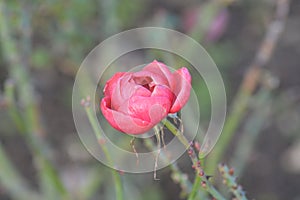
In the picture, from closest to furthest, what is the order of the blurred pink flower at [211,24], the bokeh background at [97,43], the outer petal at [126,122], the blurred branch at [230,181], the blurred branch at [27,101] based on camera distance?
1. the outer petal at [126,122]
2. the blurred branch at [230,181]
3. the blurred branch at [27,101]
4. the bokeh background at [97,43]
5. the blurred pink flower at [211,24]

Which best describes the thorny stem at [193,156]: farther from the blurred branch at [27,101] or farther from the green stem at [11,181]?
the green stem at [11,181]

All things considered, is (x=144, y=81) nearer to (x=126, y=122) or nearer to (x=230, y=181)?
(x=126, y=122)

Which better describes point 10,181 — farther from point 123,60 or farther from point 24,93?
point 123,60

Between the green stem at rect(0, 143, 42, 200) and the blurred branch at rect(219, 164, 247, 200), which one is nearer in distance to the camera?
the blurred branch at rect(219, 164, 247, 200)

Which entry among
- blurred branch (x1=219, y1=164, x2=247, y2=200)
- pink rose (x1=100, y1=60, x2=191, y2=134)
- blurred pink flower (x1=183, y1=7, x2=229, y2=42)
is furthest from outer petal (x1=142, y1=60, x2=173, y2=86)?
blurred pink flower (x1=183, y1=7, x2=229, y2=42)

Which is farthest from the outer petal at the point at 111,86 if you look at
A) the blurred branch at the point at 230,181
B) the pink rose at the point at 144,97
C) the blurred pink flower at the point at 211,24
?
the blurred pink flower at the point at 211,24

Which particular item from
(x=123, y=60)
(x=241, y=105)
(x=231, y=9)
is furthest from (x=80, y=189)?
(x=231, y=9)

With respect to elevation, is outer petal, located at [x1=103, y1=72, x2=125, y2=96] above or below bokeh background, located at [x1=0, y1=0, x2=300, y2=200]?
below

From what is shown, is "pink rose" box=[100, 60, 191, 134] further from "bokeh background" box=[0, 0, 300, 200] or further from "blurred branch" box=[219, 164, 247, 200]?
"bokeh background" box=[0, 0, 300, 200]

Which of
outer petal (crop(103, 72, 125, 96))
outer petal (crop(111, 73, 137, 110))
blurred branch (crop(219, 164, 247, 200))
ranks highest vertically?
outer petal (crop(103, 72, 125, 96))
